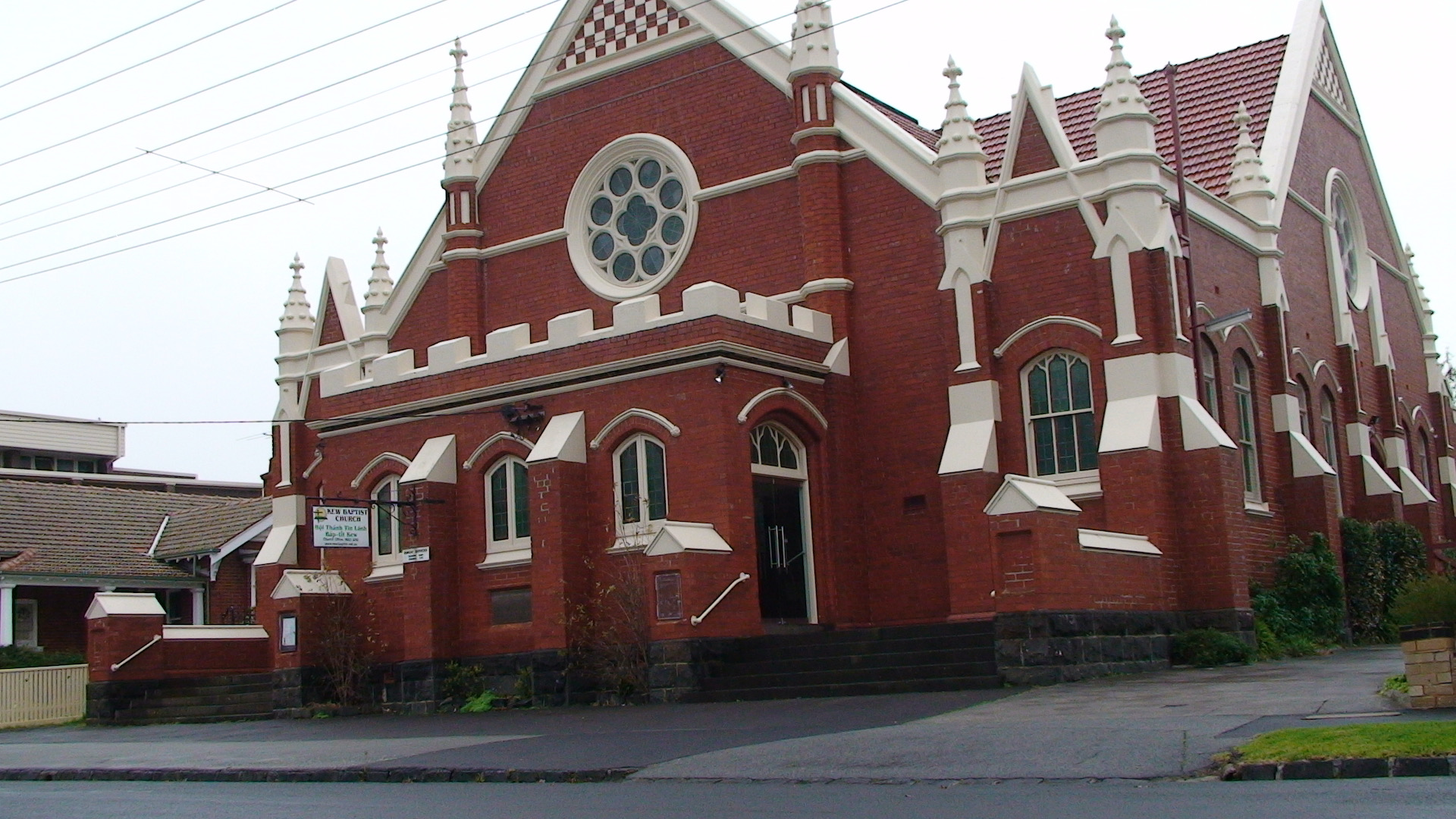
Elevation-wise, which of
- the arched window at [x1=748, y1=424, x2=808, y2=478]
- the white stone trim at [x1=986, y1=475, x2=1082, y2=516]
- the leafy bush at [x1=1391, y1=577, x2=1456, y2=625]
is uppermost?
the arched window at [x1=748, y1=424, x2=808, y2=478]

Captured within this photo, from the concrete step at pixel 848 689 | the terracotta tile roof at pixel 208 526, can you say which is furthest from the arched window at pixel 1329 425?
the terracotta tile roof at pixel 208 526

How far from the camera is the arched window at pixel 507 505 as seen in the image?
79.4 feet

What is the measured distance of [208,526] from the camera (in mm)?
39375

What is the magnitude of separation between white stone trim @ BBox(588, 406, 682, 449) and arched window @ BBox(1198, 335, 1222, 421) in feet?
25.9

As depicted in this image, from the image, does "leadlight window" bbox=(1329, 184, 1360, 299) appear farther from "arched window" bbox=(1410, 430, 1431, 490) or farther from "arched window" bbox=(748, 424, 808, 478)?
A: "arched window" bbox=(748, 424, 808, 478)

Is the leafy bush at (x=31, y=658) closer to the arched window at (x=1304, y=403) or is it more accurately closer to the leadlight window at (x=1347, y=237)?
the arched window at (x=1304, y=403)

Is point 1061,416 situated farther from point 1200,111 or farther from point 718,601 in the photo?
point 1200,111

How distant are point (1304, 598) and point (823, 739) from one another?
483 inches

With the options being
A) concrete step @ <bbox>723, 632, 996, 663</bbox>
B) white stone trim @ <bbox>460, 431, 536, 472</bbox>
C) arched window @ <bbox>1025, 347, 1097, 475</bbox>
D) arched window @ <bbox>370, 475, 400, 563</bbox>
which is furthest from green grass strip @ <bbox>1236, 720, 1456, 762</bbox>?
arched window @ <bbox>370, 475, 400, 563</bbox>

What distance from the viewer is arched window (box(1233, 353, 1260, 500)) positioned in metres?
24.4

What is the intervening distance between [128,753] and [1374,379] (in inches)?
941

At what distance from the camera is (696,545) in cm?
2098

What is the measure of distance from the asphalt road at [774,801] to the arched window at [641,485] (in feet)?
30.7

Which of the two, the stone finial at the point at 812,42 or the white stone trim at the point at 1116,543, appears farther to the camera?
the stone finial at the point at 812,42
